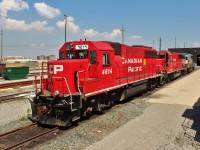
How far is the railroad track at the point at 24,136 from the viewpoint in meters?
8.96

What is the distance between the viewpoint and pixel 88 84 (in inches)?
456

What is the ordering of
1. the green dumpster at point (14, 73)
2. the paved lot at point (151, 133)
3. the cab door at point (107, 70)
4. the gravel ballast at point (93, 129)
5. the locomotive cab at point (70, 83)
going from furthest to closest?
the green dumpster at point (14, 73), the cab door at point (107, 70), the locomotive cab at point (70, 83), the gravel ballast at point (93, 129), the paved lot at point (151, 133)

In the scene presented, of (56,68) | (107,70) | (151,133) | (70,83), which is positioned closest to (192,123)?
(151,133)

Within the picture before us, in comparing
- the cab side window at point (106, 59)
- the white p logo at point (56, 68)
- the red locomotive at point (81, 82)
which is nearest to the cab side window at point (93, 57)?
the red locomotive at point (81, 82)

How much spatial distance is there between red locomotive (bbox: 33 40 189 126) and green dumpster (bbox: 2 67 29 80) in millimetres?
19934

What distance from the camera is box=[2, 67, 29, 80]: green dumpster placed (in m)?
32.5

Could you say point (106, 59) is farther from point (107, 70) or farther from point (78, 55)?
point (78, 55)

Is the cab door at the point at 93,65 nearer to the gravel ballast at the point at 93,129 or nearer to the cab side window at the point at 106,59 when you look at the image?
the cab side window at the point at 106,59

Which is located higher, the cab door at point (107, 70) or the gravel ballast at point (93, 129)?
the cab door at point (107, 70)

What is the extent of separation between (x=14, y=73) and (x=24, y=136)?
961 inches

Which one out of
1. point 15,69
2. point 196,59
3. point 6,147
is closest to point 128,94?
point 6,147

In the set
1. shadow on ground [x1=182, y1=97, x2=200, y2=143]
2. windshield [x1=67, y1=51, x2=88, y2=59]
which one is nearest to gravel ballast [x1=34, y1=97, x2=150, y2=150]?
shadow on ground [x1=182, y1=97, x2=200, y2=143]

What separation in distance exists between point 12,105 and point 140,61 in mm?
9187

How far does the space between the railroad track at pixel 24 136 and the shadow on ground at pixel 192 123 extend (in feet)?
16.3
